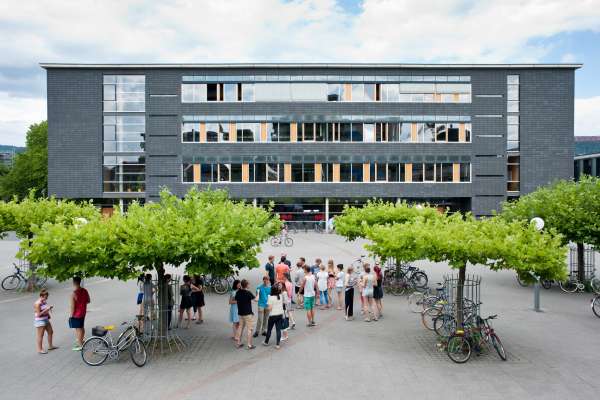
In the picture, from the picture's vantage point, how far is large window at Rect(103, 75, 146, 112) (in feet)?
160

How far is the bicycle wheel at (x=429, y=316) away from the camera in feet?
46.5

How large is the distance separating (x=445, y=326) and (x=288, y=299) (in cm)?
432

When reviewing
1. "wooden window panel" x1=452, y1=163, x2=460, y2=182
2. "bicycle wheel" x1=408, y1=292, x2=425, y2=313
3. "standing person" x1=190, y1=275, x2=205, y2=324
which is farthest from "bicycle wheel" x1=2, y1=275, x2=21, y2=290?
→ "wooden window panel" x1=452, y1=163, x2=460, y2=182

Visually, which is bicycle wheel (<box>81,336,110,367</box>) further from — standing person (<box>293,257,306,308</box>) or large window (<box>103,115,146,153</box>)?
large window (<box>103,115,146,153</box>)

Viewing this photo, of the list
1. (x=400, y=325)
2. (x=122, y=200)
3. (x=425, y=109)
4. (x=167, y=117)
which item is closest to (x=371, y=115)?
(x=425, y=109)

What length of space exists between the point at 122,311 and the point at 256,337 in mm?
5661

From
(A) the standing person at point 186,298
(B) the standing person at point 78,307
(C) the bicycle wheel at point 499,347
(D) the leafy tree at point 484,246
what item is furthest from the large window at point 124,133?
(C) the bicycle wheel at point 499,347

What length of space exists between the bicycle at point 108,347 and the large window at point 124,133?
40299mm

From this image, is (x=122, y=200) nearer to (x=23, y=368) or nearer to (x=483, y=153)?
(x=483, y=153)

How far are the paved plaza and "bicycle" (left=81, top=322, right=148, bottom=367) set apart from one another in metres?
0.19

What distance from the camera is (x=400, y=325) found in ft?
47.8

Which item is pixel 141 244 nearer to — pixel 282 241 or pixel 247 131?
pixel 282 241

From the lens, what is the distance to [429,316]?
1467cm

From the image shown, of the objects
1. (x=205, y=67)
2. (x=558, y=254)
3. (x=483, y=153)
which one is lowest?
(x=558, y=254)
